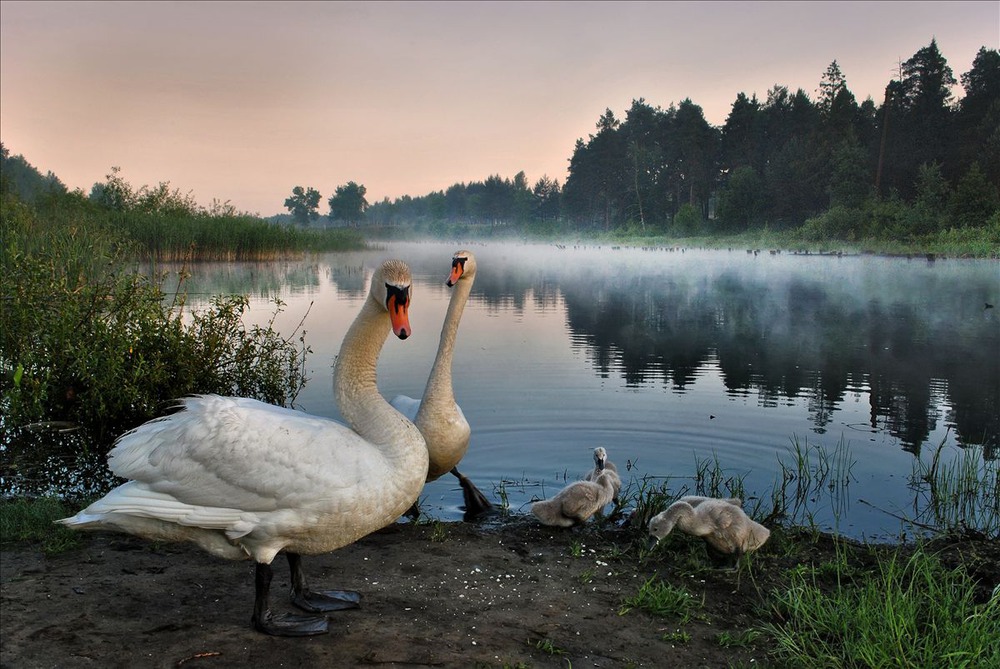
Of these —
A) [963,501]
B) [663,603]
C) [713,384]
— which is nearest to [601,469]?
[663,603]

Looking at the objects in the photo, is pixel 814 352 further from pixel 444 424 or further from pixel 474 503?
pixel 444 424

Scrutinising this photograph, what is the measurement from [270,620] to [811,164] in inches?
2225

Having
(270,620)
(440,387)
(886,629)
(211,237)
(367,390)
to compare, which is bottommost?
(886,629)

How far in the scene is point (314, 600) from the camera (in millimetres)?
4453

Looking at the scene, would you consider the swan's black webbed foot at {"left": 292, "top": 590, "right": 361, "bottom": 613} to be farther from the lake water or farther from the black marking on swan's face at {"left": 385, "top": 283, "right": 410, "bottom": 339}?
the lake water

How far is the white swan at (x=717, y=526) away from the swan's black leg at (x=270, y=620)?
258 centimetres

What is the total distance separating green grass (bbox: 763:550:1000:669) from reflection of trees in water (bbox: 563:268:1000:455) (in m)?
5.34

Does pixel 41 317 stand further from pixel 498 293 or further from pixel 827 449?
pixel 498 293

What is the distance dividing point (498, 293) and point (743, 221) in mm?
34408

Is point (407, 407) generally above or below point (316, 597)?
above

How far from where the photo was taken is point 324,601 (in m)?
4.44

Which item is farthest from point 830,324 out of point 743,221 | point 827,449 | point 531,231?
point 531,231

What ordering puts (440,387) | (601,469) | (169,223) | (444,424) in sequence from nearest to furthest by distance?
(444,424)
(440,387)
(601,469)
(169,223)

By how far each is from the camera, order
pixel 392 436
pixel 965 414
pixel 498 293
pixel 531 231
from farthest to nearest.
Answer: pixel 531 231, pixel 498 293, pixel 965 414, pixel 392 436
